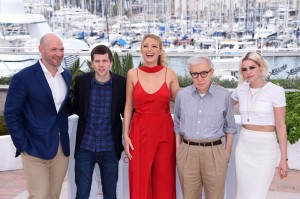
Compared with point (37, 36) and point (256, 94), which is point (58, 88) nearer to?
point (256, 94)

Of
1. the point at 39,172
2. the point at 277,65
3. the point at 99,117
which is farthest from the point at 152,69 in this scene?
the point at 277,65

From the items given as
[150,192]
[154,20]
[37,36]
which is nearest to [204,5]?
[154,20]

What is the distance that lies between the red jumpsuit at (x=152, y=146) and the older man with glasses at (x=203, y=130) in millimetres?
272

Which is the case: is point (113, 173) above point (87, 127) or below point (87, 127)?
below

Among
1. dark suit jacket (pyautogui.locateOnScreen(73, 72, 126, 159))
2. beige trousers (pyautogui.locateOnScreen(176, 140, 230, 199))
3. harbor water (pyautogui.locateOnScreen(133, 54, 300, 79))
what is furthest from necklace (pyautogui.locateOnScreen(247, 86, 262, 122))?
harbor water (pyautogui.locateOnScreen(133, 54, 300, 79))

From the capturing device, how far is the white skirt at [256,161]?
10.3 feet

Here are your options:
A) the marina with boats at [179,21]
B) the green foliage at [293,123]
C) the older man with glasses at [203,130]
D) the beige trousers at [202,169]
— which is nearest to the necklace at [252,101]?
the older man with glasses at [203,130]

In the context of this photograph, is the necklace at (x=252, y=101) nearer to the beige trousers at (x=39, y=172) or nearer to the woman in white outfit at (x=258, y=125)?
the woman in white outfit at (x=258, y=125)

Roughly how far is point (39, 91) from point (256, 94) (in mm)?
1583

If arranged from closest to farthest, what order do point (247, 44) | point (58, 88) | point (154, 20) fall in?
point (58, 88) → point (247, 44) → point (154, 20)

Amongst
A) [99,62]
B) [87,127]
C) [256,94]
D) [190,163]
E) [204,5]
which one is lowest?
[190,163]

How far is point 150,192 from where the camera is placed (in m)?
3.68

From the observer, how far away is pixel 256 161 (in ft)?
10.4

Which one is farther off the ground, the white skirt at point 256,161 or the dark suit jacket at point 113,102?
the dark suit jacket at point 113,102
